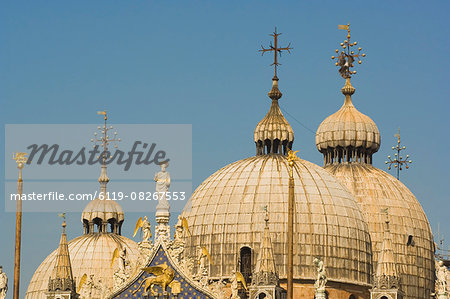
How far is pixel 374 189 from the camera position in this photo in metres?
122

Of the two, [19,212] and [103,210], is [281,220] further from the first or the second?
[103,210]

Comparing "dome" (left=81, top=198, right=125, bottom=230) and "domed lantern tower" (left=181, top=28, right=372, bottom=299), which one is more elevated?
"dome" (left=81, top=198, right=125, bottom=230)

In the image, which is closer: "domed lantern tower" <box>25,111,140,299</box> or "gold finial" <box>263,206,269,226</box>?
"gold finial" <box>263,206,269,226</box>

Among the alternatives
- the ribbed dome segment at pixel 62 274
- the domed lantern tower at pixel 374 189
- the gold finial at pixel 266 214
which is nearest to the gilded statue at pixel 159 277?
the ribbed dome segment at pixel 62 274

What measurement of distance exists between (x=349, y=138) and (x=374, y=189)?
4.88m

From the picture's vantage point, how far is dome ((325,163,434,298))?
119 m

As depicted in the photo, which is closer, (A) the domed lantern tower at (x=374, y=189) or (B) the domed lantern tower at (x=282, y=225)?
(B) the domed lantern tower at (x=282, y=225)

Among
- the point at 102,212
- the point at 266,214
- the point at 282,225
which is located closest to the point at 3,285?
the point at 266,214

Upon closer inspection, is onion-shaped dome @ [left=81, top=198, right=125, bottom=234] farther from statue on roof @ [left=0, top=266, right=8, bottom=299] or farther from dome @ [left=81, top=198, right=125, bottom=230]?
statue on roof @ [left=0, top=266, right=8, bottom=299]

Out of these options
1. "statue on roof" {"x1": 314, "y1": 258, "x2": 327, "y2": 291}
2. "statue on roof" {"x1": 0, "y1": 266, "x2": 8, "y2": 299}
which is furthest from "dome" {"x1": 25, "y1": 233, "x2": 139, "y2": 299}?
"statue on roof" {"x1": 314, "y1": 258, "x2": 327, "y2": 291}

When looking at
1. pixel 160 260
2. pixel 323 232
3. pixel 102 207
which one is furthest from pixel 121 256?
pixel 102 207

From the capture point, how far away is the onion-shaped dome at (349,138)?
12538 cm

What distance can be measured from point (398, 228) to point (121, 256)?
23544 mm

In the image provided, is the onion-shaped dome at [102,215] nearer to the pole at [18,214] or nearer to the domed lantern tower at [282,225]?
the domed lantern tower at [282,225]
